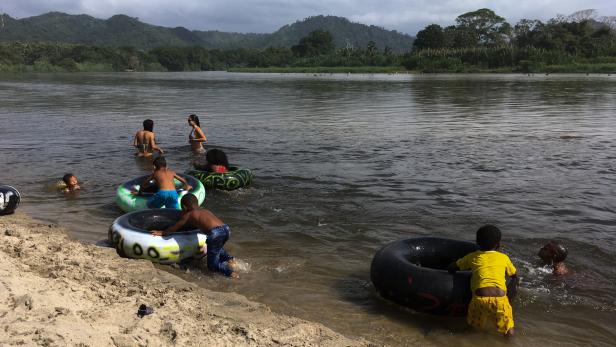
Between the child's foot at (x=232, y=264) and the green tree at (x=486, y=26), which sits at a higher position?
the green tree at (x=486, y=26)

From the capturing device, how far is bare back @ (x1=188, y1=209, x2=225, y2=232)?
720 centimetres

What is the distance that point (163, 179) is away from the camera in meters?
9.16

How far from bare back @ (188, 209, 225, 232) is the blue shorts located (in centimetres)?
171

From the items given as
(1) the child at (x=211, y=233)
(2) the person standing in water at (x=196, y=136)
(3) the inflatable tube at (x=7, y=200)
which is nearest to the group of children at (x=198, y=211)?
(1) the child at (x=211, y=233)

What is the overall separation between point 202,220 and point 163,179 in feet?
7.32

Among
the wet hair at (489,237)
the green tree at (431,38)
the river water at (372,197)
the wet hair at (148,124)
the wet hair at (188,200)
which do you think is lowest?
the river water at (372,197)

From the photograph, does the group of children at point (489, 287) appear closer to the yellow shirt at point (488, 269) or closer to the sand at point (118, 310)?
the yellow shirt at point (488, 269)

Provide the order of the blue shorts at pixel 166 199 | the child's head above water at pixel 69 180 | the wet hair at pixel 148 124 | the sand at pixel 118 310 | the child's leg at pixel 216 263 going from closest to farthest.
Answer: the sand at pixel 118 310 < the child's leg at pixel 216 263 < the blue shorts at pixel 166 199 < the child's head above water at pixel 69 180 < the wet hair at pixel 148 124

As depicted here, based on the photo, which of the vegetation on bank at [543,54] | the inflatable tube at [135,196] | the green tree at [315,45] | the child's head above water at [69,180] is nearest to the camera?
the inflatable tube at [135,196]

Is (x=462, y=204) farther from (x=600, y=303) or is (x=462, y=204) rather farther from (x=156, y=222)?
(x=156, y=222)

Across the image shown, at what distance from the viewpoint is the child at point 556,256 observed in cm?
708

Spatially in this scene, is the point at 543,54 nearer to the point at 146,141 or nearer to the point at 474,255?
the point at 146,141

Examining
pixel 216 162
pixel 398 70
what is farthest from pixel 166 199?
pixel 398 70

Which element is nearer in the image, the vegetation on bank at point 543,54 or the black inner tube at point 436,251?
the black inner tube at point 436,251
